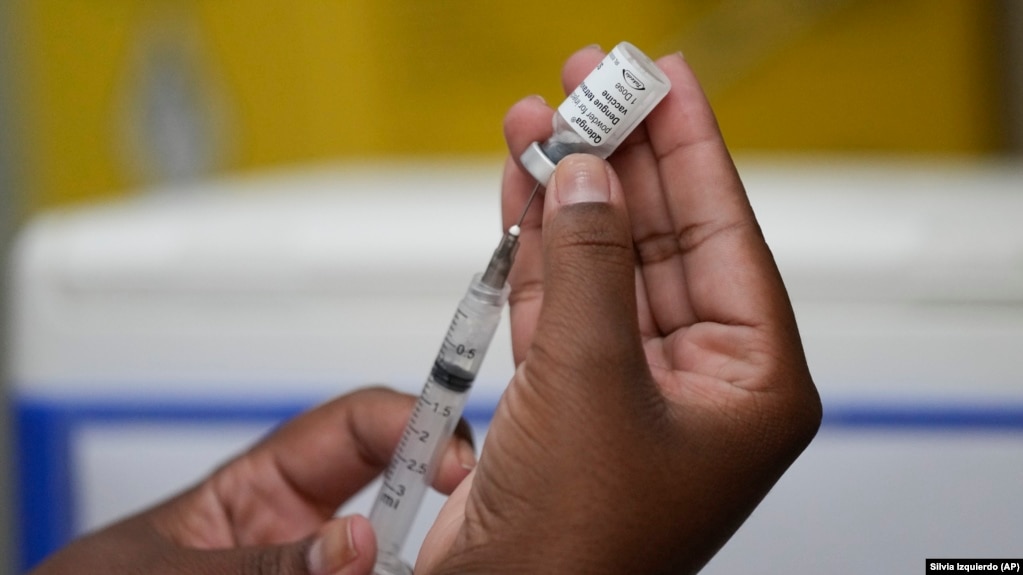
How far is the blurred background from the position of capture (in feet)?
4.62

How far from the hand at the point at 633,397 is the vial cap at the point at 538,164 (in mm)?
17

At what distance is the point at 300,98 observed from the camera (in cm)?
153

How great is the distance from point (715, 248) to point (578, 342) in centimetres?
15

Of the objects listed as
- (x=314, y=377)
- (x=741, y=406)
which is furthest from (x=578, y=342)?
(x=314, y=377)

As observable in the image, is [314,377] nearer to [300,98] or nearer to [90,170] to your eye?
[300,98]

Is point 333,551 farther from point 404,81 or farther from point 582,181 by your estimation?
point 404,81

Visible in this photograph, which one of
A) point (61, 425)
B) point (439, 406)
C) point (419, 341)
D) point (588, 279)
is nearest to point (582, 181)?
point (588, 279)

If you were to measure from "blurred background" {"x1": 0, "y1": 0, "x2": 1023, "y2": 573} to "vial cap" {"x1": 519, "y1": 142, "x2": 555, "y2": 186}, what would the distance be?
76cm

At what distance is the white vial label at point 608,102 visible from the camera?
51 cm

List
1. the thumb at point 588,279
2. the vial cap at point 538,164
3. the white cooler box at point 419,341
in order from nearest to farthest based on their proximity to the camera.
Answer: the thumb at point 588,279 → the vial cap at point 538,164 → the white cooler box at point 419,341

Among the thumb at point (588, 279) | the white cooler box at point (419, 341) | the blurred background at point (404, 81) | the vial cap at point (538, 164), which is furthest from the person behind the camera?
the blurred background at point (404, 81)

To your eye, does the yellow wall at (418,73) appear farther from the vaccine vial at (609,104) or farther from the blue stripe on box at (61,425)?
the vaccine vial at (609,104)

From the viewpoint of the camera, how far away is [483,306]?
572 millimetres

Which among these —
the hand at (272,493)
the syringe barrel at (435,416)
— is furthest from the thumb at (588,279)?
the hand at (272,493)
